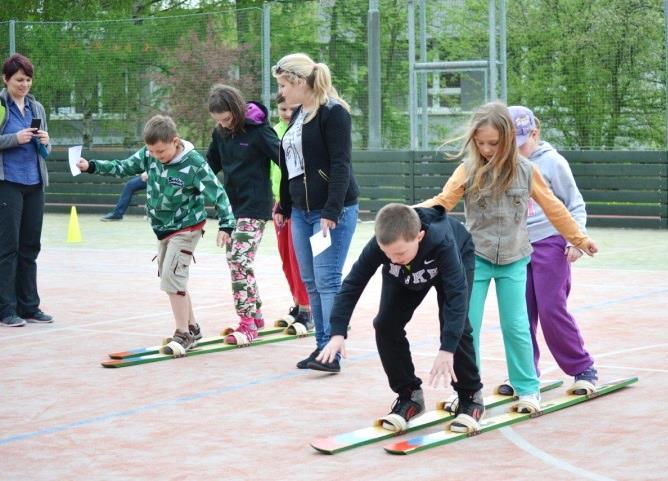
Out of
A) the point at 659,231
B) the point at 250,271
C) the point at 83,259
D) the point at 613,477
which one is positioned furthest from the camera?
the point at 659,231

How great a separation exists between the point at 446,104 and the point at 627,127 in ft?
9.94

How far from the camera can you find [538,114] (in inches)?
719

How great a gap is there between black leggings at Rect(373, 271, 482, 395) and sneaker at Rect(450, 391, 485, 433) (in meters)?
0.04

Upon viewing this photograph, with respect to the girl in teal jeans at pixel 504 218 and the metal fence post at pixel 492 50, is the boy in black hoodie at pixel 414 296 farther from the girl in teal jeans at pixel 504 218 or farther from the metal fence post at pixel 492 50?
the metal fence post at pixel 492 50

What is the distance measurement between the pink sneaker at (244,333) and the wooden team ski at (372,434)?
2475 mm

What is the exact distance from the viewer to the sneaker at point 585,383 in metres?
6.50

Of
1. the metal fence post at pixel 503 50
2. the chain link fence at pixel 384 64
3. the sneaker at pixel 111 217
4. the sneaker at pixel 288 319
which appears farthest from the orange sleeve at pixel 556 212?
the sneaker at pixel 111 217

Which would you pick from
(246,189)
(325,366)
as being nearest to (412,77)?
(246,189)

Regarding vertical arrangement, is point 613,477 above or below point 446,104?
below

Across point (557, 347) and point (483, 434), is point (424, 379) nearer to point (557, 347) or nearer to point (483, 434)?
point (557, 347)

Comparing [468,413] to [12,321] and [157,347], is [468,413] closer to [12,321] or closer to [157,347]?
[157,347]

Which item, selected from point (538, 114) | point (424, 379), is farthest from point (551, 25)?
point (424, 379)

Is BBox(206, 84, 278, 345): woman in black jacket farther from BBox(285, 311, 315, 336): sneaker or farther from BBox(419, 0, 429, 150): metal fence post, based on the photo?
BBox(419, 0, 429, 150): metal fence post

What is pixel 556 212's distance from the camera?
618cm
